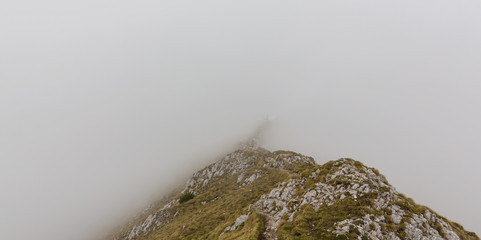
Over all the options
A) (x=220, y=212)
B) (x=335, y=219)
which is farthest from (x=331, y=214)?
(x=220, y=212)

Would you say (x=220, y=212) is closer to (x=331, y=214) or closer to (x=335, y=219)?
(x=331, y=214)

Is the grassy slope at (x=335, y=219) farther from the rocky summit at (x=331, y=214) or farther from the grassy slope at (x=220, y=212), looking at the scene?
the grassy slope at (x=220, y=212)

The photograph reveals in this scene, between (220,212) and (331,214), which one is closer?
(331,214)

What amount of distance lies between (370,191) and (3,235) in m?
312

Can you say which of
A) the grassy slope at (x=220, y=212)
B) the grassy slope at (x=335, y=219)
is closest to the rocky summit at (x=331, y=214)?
the grassy slope at (x=335, y=219)

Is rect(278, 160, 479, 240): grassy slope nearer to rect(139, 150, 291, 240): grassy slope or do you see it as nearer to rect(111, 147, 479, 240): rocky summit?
rect(111, 147, 479, 240): rocky summit

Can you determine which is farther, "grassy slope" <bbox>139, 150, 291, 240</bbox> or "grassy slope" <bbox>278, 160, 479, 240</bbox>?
"grassy slope" <bbox>139, 150, 291, 240</bbox>

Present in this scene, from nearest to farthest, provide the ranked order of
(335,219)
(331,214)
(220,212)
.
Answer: (335,219)
(331,214)
(220,212)

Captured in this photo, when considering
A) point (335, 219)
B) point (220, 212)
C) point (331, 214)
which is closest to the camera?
point (335, 219)

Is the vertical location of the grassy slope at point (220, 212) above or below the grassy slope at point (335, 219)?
below

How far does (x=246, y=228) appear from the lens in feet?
120

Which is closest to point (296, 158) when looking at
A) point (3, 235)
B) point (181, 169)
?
point (181, 169)

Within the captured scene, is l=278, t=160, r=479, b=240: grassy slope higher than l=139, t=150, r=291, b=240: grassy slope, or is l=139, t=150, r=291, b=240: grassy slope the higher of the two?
l=278, t=160, r=479, b=240: grassy slope

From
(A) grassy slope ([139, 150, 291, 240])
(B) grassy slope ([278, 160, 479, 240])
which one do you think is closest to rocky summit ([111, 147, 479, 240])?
(B) grassy slope ([278, 160, 479, 240])
